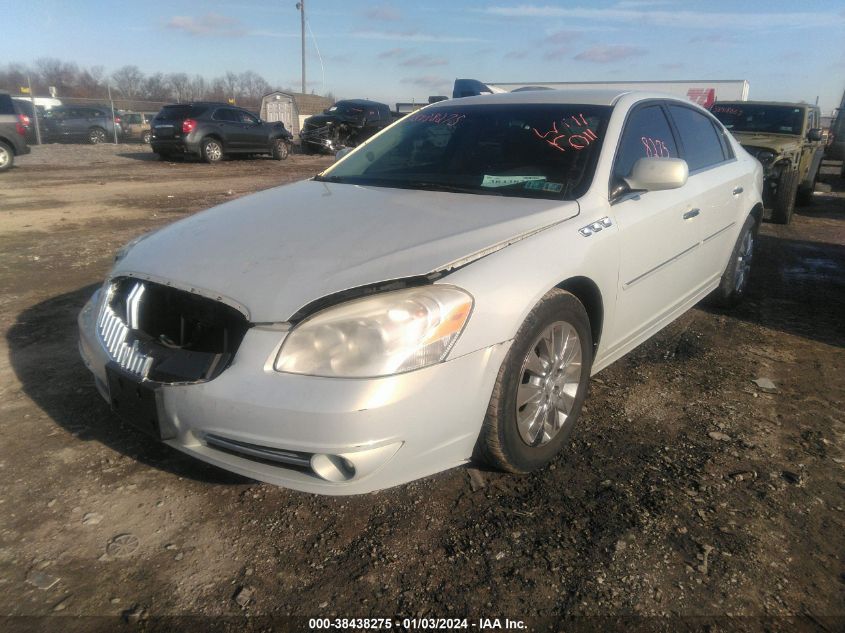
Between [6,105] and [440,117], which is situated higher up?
[6,105]

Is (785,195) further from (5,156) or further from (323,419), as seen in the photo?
(5,156)

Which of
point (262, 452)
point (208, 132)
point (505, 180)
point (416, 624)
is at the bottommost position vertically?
point (416, 624)

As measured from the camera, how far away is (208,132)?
16438mm

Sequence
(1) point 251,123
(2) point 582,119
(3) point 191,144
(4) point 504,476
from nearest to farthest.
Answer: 1. (4) point 504,476
2. (2) point 582,119
3. (3) point 191,144
4. (1) point 251,123

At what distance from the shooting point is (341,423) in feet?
6.02

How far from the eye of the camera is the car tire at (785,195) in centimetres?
838

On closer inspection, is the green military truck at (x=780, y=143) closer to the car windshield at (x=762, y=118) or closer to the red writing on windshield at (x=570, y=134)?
the car windshield at (x=762, y=118)

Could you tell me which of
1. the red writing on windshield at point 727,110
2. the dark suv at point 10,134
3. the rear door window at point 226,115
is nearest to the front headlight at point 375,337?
the red writing on windshield at point 727,110

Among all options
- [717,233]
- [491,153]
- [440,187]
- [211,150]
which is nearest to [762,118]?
[717,233]

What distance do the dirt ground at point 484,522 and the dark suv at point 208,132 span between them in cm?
1401

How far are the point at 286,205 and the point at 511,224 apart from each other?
111 centimetres

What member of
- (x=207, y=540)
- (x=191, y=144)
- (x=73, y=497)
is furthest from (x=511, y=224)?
(x=191, y=144)

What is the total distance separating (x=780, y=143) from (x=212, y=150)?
13774mm

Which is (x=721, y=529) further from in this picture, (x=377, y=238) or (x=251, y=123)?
(x=251, y=123)
